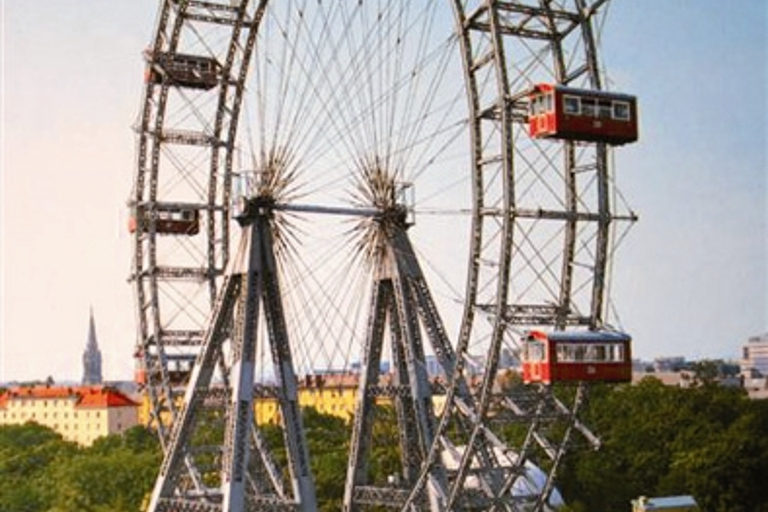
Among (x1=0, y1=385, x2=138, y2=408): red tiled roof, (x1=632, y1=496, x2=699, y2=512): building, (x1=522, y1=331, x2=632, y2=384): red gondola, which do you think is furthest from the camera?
(x1=0, y1=385, x2=138, y2=408): red tiled roof

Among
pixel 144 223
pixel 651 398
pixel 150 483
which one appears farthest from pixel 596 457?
pixel 144 223

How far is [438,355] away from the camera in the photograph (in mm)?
31438

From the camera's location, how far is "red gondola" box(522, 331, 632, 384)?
2739 centimetres

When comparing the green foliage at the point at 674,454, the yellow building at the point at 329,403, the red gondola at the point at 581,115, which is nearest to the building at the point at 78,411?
the yellow building at the point at 329,403

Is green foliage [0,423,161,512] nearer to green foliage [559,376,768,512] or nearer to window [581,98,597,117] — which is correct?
green foliage [559,376,768,512]

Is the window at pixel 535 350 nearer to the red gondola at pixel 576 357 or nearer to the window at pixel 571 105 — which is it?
the red gondola at pixel 576 357

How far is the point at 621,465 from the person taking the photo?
6756cm

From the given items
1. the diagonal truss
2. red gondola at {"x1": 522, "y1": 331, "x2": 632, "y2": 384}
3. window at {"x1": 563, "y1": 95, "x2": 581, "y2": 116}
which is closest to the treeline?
the diagonal truss

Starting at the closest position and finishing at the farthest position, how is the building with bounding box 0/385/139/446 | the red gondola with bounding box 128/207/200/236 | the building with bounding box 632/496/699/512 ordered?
the red gondola with bounding box 128/207/200/236 → the building with bounding box 632/496/699/512 → the building with bounding box 0/385/139/446

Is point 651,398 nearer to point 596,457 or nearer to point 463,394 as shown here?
point 596,457

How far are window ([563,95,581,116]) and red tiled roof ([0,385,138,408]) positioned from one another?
420ft

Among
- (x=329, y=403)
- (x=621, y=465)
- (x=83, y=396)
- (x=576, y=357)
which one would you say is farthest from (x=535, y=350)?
(x=83, y=396)

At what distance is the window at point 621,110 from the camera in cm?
2828

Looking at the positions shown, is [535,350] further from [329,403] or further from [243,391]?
[329,403]
